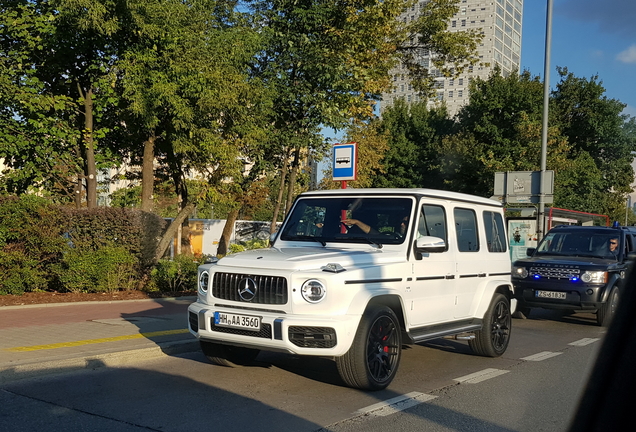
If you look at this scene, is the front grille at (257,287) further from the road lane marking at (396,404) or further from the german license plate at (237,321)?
the road lane marking at (396,404)

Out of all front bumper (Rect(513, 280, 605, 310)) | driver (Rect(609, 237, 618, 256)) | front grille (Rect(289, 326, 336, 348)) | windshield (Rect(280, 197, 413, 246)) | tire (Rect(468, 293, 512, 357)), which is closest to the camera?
front grille (Rect(289, 326, 336, 348))

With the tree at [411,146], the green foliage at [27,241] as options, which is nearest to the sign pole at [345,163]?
the green foliage at [27,241]

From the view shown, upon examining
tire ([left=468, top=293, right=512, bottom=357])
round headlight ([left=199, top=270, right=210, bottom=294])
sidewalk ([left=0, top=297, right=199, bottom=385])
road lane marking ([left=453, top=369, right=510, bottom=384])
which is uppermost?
round headlight ([left=199, top=270, right=210, bottom=294])

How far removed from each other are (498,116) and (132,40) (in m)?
32.4

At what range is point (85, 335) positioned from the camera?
8.73 meters

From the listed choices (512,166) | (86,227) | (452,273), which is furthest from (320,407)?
(512,166)

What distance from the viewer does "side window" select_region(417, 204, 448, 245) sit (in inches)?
299

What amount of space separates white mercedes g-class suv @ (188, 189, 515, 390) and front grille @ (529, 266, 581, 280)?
365 centimetres

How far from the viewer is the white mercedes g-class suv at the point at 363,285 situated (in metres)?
6.16

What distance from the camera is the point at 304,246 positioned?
25.1 feet

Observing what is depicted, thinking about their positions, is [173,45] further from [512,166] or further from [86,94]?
[512,166]

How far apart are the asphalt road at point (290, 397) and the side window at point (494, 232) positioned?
5.17ft

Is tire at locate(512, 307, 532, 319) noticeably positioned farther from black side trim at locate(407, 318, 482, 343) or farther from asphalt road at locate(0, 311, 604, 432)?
black side trim at locate(407, 318, 482, 343)

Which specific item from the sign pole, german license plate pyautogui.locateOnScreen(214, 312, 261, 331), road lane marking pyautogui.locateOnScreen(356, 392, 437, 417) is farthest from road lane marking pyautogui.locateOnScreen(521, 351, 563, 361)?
the sign pole
